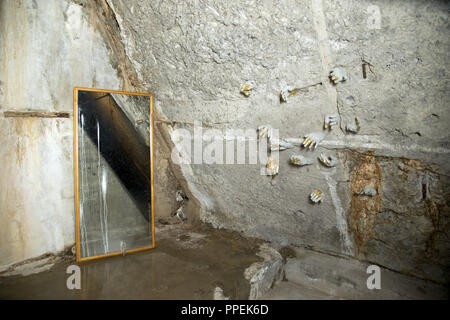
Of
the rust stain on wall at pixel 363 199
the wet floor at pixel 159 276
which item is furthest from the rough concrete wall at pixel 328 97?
the wet floor at pixel 159 276

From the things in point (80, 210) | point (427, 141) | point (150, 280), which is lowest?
point (150, 280)

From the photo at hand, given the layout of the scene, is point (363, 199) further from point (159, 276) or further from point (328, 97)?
point (159, 276)

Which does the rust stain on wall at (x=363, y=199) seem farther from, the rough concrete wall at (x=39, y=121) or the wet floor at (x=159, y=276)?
the rough concrete wall at (x=39, y=121)

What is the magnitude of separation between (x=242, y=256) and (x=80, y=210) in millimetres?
1266

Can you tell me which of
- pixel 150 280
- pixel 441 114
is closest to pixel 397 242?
pixel 441 114

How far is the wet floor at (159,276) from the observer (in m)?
1.87

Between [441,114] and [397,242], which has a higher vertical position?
[441,114]

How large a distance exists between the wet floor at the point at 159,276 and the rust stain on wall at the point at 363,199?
0.75 meters

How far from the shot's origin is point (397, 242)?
2051 millimetres

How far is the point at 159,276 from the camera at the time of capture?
2070mm

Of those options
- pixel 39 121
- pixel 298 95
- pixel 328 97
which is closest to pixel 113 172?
pixel 39 121

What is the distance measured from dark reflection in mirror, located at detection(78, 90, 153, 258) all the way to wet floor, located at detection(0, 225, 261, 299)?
0.54ft
